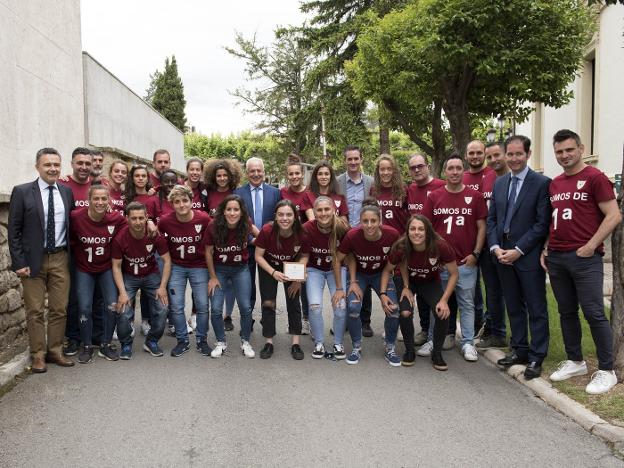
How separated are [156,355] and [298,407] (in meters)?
2.10

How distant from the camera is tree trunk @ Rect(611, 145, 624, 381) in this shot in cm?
455

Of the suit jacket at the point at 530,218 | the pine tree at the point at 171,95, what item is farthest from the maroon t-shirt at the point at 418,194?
the pine tree at the point at 171,95

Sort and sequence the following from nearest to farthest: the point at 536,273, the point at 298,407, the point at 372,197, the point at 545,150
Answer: the point at 298,407, the point at 536,273, the point at 372,197, the point at 545,150

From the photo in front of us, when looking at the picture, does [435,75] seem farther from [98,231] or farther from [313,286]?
[98,231]

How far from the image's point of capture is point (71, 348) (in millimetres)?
5746

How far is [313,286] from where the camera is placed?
5742mm

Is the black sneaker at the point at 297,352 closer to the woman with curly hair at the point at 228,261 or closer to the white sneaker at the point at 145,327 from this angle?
the woman with curly hair at the point at 228,261

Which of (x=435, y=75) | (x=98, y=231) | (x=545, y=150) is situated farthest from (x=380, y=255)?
(x=545, y=150)

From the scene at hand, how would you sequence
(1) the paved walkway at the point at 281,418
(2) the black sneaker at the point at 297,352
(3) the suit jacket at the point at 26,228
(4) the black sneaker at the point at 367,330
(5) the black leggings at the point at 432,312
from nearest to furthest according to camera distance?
(1) the paved walkway at the point at 281,418, (3) the suit jacket at the point at 26,228, (5) the black leggings at the point at 432,312, (2) the black sneaker at the point at 297,352, (4) the black sneaker at the point at 367,330

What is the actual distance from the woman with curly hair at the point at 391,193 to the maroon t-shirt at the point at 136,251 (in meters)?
2.54

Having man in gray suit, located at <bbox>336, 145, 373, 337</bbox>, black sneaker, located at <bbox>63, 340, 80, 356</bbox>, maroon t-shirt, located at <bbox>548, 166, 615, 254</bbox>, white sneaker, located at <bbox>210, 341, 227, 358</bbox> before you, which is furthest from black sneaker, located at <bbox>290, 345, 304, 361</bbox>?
maroon t-shirt, located at <bbox>548, 166, 615, 254</bbox>

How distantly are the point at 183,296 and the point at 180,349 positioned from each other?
567 millimetres

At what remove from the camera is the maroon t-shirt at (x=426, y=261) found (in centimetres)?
533

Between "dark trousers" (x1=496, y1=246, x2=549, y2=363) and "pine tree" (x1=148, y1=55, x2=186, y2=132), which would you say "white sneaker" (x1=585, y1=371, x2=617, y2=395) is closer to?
"dark trousers" (x1=496, y1=246, x2=549, y2=363)
